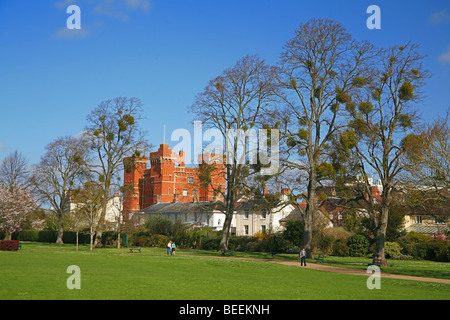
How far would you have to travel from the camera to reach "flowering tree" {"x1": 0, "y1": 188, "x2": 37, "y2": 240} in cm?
6431

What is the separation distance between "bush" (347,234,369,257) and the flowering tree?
147ft

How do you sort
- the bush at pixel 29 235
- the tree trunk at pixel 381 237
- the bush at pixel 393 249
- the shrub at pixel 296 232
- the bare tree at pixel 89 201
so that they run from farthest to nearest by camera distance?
the bush at pixel 29 235 < the bare tree at pixel 89 201 < the shrub at pixel 296 232 < the bush at pixel 393 249 < the tree trunk at pixel 381 237

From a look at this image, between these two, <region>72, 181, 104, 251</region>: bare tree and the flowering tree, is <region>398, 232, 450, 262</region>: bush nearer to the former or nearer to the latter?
<region>72, 181, 104, 251</region>: bare tree

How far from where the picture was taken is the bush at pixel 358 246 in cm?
4761

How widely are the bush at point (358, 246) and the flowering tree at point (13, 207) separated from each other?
44.9 metres

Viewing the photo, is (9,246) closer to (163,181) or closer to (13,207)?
(13,207)

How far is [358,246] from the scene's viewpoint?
157ft

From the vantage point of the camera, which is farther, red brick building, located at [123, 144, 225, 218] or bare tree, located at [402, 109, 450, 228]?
red brick building, located at [123, 144, 225, 218]

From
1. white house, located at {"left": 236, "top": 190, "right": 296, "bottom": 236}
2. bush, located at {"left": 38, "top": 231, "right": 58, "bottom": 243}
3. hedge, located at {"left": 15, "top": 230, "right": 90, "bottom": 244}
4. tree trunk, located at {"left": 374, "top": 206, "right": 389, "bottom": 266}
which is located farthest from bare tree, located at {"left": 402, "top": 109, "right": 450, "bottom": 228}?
bush, located at {"left": 38, "top": 231, "right": 58, "bottom": 243}

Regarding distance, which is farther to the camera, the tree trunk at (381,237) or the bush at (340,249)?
the bush at (340,249)

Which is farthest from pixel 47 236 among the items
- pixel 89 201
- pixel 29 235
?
pixel 89 201

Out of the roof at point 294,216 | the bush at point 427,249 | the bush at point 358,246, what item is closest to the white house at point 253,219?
the roof at point 294,216

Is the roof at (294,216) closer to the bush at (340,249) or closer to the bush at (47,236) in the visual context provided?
the bush at (340,249)

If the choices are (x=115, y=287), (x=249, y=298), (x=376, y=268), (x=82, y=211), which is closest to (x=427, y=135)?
(x=376, y=268)
